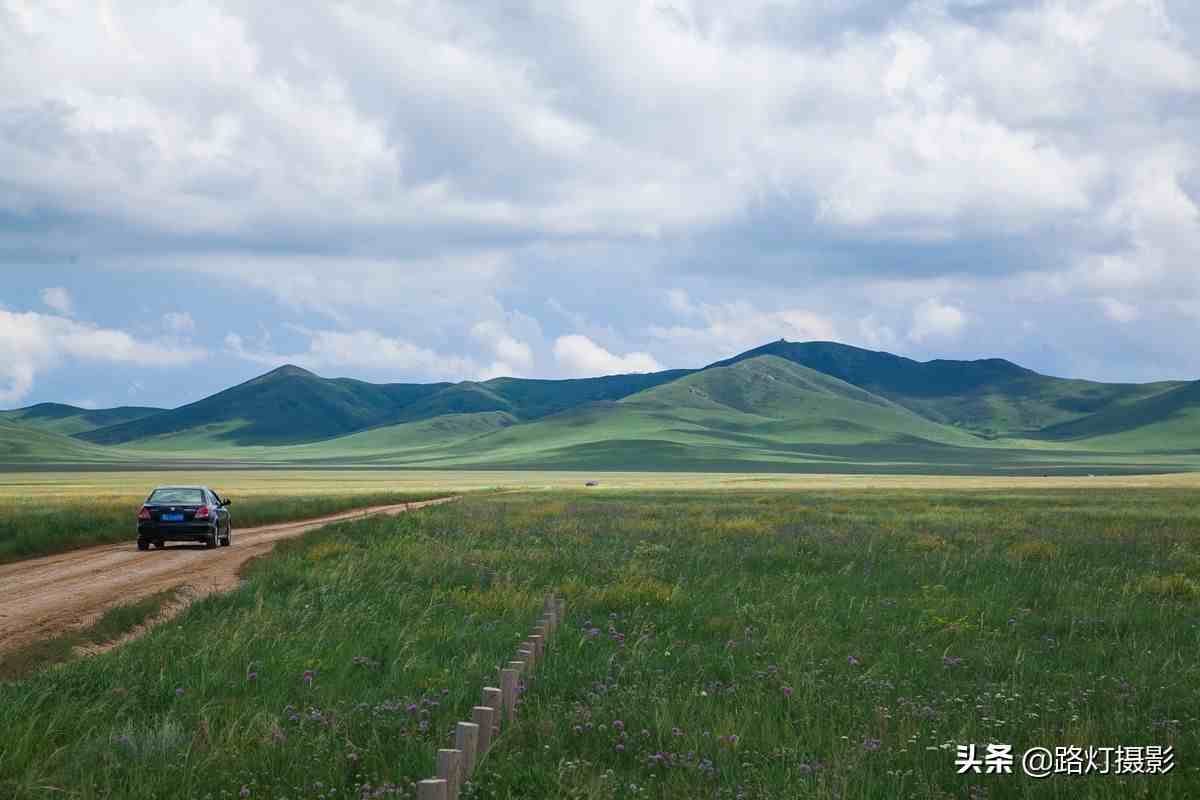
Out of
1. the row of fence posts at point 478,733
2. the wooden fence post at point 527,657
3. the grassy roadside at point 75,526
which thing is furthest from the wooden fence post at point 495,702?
the grassy roadside at point 75,526

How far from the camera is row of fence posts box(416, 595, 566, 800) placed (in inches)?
255

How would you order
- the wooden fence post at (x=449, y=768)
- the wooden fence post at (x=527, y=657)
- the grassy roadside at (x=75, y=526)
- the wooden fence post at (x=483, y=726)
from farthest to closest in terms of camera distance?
the grassy roadside at (x=75, y=526) → the wooden fence post at (x=527, y=657) → the wooden fence post at (x=483, y=726) → the wooden fence post at (x=449, y=768)

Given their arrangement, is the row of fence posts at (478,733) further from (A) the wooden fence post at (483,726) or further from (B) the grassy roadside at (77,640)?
(B) the grassy roadside at (77,640)

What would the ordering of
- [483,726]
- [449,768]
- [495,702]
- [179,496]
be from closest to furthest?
[449,768] → [483,726] → [495,702] → [179,496]

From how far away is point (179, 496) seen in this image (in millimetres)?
34688

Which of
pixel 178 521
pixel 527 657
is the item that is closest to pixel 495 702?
pixel 527 657

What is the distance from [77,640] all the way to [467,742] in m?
9.72

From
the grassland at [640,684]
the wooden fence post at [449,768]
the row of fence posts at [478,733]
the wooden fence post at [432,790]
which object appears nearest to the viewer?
the wooden fence post at [432,790]

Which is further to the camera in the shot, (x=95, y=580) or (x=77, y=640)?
(x=95, y=580)

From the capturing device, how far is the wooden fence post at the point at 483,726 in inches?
328

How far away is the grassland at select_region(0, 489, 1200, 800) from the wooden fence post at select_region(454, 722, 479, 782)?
443 millimetres

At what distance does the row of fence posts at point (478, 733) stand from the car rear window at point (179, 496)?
24.9 metres

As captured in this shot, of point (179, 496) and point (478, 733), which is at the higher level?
point (179, 496)

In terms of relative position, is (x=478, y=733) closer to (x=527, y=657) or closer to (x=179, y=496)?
(x=527, y=657)
